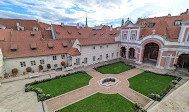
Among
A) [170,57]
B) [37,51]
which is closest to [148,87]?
[170,57]

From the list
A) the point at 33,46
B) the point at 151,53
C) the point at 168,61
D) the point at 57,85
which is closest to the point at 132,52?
the point at 151,53

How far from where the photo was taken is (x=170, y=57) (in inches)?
854

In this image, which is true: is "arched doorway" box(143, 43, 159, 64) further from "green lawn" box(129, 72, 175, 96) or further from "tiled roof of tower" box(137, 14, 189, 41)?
"green lawn" box(129, 72, 175, 96)

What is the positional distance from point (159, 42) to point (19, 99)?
96.9 feet

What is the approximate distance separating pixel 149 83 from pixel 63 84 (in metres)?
15.5

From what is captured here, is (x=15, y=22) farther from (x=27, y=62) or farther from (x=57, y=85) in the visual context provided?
(x=57, y=85)

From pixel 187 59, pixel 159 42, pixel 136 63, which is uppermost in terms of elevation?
pixel 159 42

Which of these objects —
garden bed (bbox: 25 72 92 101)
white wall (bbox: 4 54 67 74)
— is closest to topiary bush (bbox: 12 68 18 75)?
white wall (bbox: 4 54 67 74)

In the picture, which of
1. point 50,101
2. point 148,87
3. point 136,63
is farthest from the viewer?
point 136,63

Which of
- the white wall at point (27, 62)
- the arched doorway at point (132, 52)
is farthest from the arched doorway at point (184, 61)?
the white wall at point (27, 62)

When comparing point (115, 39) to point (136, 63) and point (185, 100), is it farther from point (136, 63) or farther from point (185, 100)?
point (185, 100)

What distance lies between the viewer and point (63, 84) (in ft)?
53.2

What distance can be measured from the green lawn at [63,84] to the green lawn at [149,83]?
8.74m

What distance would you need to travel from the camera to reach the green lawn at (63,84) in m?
14.2
